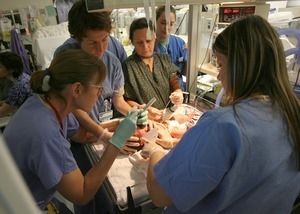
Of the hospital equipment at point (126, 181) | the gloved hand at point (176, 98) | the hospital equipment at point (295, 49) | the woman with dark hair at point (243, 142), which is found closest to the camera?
the woman with dark hair at point (243, 142)

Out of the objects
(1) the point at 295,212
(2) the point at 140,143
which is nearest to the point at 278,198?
(2) the point at 140,143

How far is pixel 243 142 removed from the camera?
69 centimetres

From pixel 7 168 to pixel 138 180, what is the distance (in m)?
1.00

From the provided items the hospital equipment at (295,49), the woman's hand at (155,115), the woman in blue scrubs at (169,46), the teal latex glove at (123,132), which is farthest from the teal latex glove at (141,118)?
the woman in blue scrubs at (169,46)

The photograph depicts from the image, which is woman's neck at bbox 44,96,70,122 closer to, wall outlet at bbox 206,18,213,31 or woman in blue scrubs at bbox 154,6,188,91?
wall outlet at bbox 206,18,213,31

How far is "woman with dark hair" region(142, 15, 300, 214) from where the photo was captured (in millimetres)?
708

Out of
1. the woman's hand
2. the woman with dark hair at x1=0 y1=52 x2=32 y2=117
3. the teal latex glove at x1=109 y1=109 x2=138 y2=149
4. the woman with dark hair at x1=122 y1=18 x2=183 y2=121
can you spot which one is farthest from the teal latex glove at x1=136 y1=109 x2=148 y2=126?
the woman with dark hair at x1=0 y1=52 x2=32 y2=117

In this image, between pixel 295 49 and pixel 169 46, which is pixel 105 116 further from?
pixel 295 49

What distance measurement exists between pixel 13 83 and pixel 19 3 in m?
1.81

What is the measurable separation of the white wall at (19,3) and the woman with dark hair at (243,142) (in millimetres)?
4153

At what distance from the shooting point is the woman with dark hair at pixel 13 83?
2684 millimetres

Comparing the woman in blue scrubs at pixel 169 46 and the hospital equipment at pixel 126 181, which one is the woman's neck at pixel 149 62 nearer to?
the woman in blue scrubs at pixel 169 46

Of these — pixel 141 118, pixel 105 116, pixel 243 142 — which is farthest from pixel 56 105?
pixel 243 142

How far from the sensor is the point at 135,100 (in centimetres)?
195
